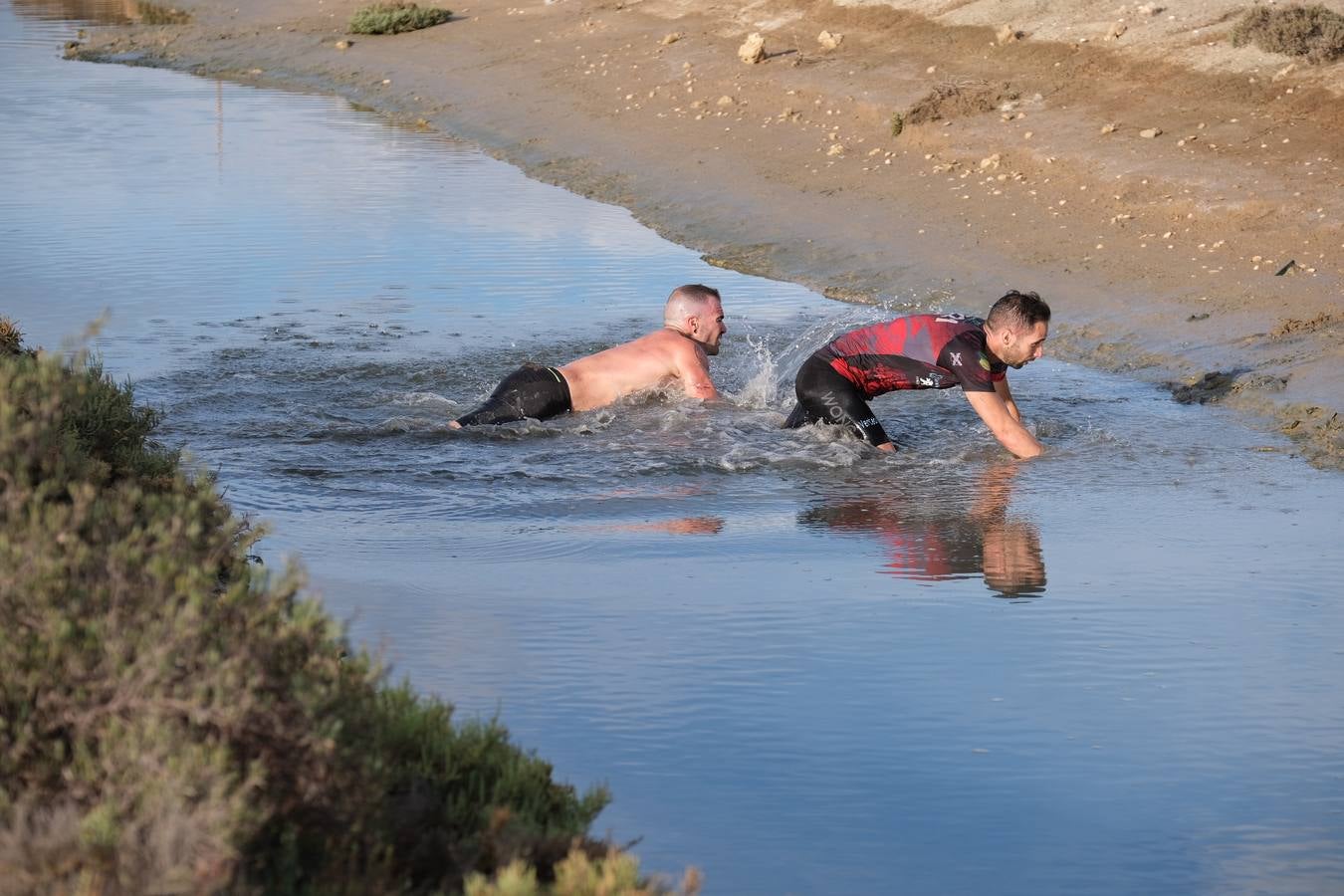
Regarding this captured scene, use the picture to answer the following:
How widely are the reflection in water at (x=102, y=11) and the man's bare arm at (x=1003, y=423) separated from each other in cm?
2882

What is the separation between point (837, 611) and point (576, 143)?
13982 millimetres

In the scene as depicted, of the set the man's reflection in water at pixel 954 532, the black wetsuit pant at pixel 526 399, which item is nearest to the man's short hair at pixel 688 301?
the black wetsuit pant at pixel 526 399

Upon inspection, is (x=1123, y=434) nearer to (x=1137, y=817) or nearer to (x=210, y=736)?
(x=1137, y=817)

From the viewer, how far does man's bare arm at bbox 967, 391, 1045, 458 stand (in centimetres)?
912

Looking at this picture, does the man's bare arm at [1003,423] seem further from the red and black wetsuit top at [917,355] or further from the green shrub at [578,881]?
the green shrub at [578,881]

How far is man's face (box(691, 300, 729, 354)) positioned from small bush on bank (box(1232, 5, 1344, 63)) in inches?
316

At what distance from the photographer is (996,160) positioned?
16.0 meters

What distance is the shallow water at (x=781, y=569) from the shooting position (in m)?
5.00

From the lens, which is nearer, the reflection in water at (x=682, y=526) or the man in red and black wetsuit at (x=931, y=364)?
the reflection in water at (x=682, y=526)

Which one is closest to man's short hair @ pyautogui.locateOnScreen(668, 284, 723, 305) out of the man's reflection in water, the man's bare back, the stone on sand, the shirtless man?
the shirtless man

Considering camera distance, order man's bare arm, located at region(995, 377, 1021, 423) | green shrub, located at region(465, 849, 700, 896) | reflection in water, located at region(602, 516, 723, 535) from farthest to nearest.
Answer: man's bare arm, located at region(995, 377, 1021, 423), reflection in water, located at region(602, 516, 723, 535), green shrub, located at region(465, 849, 700, 896)

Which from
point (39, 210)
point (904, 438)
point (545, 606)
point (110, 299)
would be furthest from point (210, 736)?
point (39, 210)

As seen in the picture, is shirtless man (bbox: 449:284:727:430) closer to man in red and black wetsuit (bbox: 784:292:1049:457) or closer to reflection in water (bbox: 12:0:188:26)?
man in red and black wetsuit (bbox: 784:292:1049:457)

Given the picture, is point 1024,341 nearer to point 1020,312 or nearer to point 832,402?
point 1020,312
